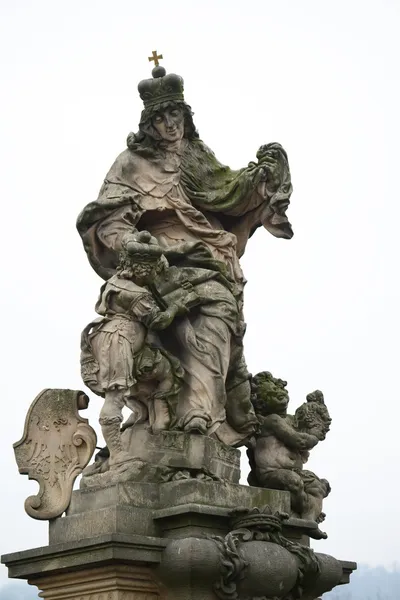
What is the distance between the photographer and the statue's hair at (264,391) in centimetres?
1352

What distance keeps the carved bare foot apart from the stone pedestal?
50cm

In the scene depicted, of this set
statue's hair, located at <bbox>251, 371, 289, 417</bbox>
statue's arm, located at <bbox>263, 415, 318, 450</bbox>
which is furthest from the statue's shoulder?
statue's arm, located at <bbox>263, 415, 318, 450</bbox>

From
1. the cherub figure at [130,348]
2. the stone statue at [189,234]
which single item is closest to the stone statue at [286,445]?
the stone statue at [189,234]

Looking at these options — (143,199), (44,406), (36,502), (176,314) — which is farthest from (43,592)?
(143,199)

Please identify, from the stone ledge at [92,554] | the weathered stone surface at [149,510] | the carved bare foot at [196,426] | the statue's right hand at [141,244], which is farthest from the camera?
→ the carved bare foot at [196,426]

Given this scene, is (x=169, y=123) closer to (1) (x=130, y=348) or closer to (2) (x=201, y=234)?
(2) (x=201, y=234)

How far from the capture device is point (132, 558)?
11.6m

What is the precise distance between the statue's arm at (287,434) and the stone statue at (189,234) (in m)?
0.23

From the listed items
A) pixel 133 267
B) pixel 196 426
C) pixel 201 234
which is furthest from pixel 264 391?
pixel 133 267

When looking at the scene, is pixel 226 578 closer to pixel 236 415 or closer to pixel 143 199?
pixel 236 415

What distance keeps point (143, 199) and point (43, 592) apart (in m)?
3.39

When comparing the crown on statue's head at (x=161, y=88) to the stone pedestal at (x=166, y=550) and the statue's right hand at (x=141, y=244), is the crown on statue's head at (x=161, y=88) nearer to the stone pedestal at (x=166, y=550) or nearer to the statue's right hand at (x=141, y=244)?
the statue's right hand at (x=141, y=244)

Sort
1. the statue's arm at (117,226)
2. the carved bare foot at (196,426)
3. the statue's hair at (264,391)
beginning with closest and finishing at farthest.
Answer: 1. the carved bare foot at (196,426)
2. the statue's arm at (117,226)
3. the statue's hair at (264,391)

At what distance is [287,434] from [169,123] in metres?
2.86
